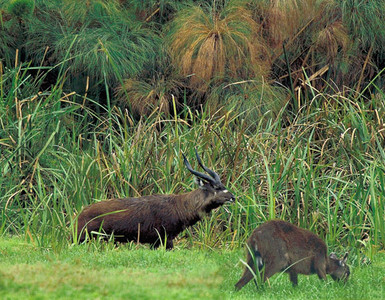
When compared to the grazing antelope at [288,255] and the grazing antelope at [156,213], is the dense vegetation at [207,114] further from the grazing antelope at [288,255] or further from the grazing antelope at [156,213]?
the grazing antelope at [288,255]

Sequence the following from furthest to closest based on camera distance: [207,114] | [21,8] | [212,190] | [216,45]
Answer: [21,8] → [207,114] → [216,45] → [212,190]

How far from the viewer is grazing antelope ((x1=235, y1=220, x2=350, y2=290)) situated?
5.68 metres

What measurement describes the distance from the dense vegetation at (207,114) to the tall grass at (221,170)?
0.07 ft

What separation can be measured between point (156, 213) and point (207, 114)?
107 inches

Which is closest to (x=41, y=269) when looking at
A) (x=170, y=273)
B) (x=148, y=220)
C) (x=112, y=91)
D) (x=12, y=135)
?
(x=170, y=273)

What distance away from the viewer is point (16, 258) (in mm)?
6910

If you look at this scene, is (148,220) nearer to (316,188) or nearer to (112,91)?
(316,188)

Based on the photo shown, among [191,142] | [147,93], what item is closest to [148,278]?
[191,142]

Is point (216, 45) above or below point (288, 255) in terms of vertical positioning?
above

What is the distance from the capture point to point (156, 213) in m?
8.45

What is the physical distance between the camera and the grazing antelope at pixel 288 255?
5684mm

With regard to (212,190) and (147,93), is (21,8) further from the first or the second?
(212,190)

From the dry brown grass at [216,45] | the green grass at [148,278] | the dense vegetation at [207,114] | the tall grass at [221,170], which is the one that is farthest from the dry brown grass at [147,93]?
the green grass at [148,278]

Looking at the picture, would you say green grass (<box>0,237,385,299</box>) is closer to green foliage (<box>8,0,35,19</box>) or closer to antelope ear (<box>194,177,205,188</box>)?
antelope ear (<box>194,177,205,188</box>)
